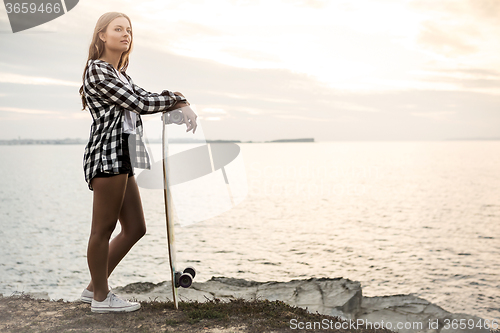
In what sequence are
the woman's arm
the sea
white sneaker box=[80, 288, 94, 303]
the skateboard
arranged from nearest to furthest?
the woman's arm < the skateboard < white sneaker box=[80, 288, 94, 303] < the sea

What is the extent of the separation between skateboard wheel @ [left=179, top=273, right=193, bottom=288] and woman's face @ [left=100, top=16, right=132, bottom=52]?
1.67 metres

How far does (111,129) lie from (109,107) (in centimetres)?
15

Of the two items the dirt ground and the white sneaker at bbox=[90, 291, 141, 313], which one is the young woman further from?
the dirt ground

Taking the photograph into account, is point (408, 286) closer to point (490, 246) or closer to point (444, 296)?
point (444, 296)

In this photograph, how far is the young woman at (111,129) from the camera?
2623mm

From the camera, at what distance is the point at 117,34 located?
2752 millimetres

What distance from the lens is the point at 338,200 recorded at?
1013 inches

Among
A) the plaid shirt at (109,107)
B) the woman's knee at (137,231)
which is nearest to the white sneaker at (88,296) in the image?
the woman's knee at (137,231)

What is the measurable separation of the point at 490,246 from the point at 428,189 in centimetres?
1661

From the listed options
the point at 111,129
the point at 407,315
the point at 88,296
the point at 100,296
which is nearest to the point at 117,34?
the point at 111,129

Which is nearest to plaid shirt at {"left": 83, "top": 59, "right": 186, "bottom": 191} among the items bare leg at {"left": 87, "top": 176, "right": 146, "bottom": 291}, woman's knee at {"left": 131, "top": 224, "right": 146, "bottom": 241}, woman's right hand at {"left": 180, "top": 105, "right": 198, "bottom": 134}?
woman's right hand at {"left": 180, "top": 105, "right": 198, "bottom": 134}

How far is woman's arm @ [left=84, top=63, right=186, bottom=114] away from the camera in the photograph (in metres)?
2.58

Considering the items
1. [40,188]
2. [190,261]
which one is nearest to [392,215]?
[190,261]

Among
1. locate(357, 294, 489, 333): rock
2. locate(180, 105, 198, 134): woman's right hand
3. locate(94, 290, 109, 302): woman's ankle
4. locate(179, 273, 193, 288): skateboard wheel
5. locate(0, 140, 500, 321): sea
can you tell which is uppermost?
locate(180, 105, 198, 134): woman's right hand
